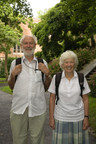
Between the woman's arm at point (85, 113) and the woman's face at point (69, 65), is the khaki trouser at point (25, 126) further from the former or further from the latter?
the woman's face at point (69, 65)

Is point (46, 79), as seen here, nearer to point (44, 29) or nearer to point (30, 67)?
point (30, 67)

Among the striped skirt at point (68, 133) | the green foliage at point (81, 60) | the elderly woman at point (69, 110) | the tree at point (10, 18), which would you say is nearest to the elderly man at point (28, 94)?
the elderly woman at point (69, 110)

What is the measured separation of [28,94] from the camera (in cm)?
267

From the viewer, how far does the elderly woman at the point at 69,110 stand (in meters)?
2.54

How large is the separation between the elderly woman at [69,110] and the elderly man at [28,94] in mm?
219

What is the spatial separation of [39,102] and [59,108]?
1.05 feet

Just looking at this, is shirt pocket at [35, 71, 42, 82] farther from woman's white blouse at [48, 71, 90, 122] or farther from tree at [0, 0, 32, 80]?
tree at [0, 0, 32, 80]

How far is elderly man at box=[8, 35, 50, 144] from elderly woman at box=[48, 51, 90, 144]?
219 millimetres

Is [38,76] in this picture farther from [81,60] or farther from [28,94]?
[81,60]

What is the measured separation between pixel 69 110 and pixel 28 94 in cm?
62

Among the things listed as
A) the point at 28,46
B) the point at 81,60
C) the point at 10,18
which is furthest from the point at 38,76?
the point at 10,18

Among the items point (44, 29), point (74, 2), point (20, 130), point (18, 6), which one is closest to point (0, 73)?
point (44, 29)

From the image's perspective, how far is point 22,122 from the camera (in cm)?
275

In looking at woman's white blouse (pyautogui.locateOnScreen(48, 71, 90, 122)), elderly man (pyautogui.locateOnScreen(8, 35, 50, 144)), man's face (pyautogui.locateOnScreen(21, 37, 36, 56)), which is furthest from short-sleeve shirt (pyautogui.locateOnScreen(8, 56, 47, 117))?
woman's white blouse (pyautogui.locateOnScreen(48, 71, 90, 122))
